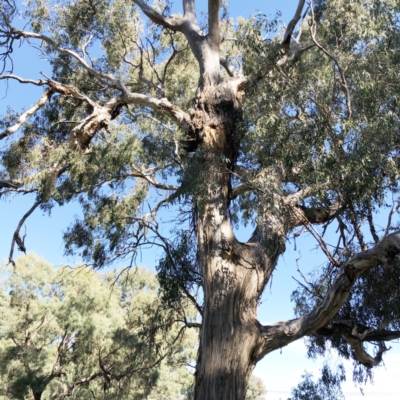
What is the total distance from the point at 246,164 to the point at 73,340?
26.6 feet

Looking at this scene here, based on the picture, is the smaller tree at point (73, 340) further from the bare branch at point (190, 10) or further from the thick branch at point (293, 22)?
the thick branch at point (293, 22)

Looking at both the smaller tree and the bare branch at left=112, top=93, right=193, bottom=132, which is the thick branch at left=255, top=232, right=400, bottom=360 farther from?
the smaller tree

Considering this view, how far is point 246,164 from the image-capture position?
6730mm

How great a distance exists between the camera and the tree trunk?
435cm

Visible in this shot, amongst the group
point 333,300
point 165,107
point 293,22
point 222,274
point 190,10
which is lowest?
point 333,300

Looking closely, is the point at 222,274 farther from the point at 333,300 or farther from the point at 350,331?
the point at 350,331

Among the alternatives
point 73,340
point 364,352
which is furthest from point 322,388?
point 73,340

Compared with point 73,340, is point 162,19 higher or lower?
higher

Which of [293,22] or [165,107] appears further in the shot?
[293,22]

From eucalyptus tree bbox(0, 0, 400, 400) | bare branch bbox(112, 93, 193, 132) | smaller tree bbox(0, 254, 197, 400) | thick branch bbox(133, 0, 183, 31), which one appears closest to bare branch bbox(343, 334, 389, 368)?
eucalyptus tree bbox(0, 0, 400, 400)

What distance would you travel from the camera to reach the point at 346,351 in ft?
21.6

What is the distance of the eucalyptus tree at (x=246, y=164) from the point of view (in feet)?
15.5

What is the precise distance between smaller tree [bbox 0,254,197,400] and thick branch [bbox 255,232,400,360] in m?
6.54

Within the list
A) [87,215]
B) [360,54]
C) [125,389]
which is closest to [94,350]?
[125,389]
